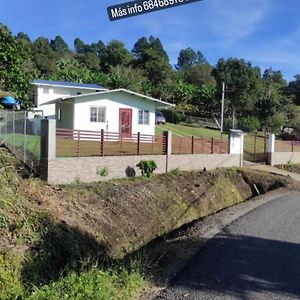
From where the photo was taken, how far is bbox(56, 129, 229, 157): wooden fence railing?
16.1 meters

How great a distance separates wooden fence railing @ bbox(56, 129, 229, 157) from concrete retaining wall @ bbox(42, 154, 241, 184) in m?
0.30

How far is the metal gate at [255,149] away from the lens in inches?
1266

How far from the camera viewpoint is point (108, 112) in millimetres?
32031

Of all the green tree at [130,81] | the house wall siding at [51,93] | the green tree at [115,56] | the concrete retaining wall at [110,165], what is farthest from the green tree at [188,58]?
the concrete retaining wall at [110,165]

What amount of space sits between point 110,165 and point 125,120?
49.3 ft

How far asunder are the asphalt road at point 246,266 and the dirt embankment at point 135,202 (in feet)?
10.4

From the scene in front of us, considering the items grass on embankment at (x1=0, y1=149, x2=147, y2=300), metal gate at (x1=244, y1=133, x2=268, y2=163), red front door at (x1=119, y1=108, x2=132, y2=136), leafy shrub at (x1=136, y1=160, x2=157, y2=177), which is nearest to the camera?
grass on embankment at (x1=0, y1=149, x2=147, y2=300)

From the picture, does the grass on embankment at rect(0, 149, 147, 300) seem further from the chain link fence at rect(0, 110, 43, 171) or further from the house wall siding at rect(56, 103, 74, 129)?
the house wall siding at rect(56, 103, 74, 129)

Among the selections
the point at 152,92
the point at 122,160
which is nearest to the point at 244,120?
the point at 152,92

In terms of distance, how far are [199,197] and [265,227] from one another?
325 inches

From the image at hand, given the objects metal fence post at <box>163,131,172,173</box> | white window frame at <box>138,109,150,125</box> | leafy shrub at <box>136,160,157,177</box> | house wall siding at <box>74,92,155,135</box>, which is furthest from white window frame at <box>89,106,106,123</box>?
leafy shrub at <box>136,160,157,177</box>

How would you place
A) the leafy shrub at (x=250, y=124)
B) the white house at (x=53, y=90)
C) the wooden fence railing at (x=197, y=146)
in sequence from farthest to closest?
1. the leafy shrub at (x=250, y=124)
2. the white house at (x=53, y=90)
3. the wooden fence railing at (x=197, y=146)

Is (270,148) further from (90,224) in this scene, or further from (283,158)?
(90,224)

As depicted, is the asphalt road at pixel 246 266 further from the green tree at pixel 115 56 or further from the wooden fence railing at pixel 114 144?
the green tree at pixel 115 56
